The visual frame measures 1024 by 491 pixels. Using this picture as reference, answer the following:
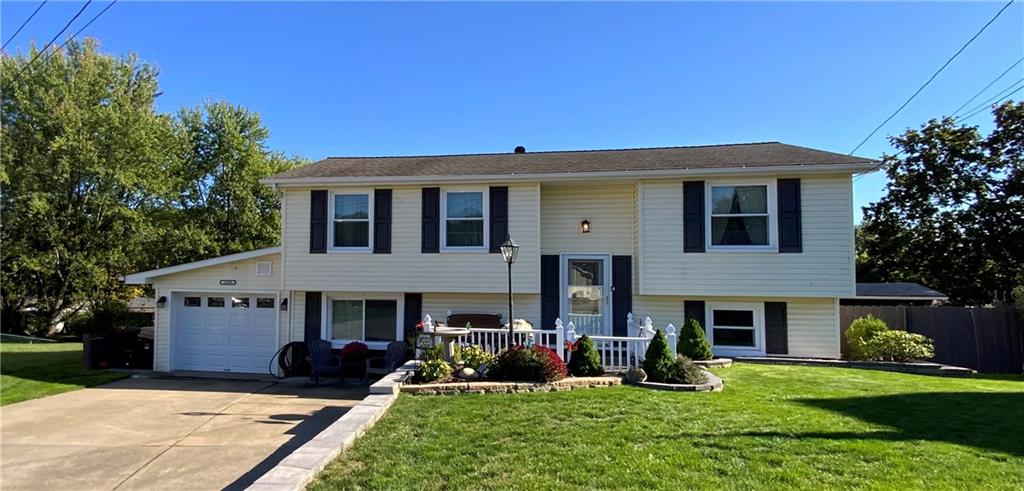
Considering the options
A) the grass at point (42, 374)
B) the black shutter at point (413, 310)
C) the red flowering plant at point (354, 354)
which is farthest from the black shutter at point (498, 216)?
the grass at point (42, 374)

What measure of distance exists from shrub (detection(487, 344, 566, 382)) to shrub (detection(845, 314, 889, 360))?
7.19 meters

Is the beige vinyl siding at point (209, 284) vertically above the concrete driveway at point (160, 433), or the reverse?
the beige vinyl siding at point (209, 284)

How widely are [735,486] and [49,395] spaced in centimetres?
1180

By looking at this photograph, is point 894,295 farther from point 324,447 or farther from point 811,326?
point 324,447

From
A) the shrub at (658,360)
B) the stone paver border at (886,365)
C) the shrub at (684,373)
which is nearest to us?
the shrub at (684,373)

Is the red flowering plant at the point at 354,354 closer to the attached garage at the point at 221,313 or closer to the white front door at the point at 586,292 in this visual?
the attached garage at the point at 221,313

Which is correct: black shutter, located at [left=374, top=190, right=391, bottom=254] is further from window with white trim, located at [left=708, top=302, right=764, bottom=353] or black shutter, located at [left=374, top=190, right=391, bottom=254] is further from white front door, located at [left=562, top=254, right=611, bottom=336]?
window with white trim, located at [left=708, top=302, right=764, bottom=353]

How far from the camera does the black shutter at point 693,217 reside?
439 inches

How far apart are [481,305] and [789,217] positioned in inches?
264

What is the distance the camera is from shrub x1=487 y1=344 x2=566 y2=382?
786cm

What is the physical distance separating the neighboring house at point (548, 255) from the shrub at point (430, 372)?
341cm

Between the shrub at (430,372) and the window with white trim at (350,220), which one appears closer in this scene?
the shrub at (430,372)

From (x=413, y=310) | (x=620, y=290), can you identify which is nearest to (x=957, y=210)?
(x=620, y=290)

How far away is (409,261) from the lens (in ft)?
38.8
